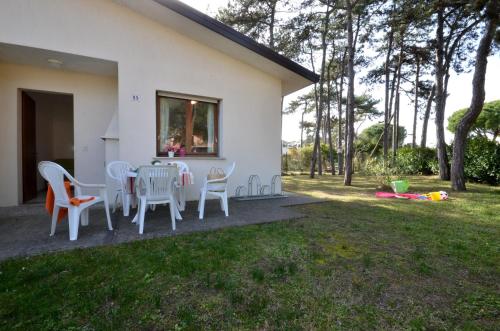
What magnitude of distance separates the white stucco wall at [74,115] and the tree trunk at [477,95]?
9419 millimetres

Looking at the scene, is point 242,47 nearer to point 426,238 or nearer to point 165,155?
point 165,155

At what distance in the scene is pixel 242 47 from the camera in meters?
5.30

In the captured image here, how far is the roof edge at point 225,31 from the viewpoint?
448 centimetres

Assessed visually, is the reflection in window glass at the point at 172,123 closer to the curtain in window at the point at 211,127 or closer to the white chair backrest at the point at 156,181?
the curtain in window at the point at 211,127

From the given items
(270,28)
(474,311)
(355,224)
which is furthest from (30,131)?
(270,28)

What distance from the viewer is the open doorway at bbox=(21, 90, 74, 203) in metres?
5.20

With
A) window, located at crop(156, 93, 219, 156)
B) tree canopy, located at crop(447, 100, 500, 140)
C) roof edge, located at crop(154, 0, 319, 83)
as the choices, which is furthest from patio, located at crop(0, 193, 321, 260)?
tree canopy, located at crop(447, 100, 500, 140)

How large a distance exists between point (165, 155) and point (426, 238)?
4.84 m

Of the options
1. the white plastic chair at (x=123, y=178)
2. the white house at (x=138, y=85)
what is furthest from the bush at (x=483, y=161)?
the white plastic chair at (x=123, y=178)

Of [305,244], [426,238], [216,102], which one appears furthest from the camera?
[216,102]

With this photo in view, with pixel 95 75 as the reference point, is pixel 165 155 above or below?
below

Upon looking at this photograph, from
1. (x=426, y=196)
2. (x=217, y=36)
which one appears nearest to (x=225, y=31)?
(x=217, y=36)

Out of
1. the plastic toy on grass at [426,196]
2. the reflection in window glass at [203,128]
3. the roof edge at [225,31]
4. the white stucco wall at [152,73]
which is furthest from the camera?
the plastic toy on grass at [426,196]

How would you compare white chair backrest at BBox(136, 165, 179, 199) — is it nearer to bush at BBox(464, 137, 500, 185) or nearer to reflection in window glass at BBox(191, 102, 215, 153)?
reflection in window glass at BBox(191, 102, 215, 153)
